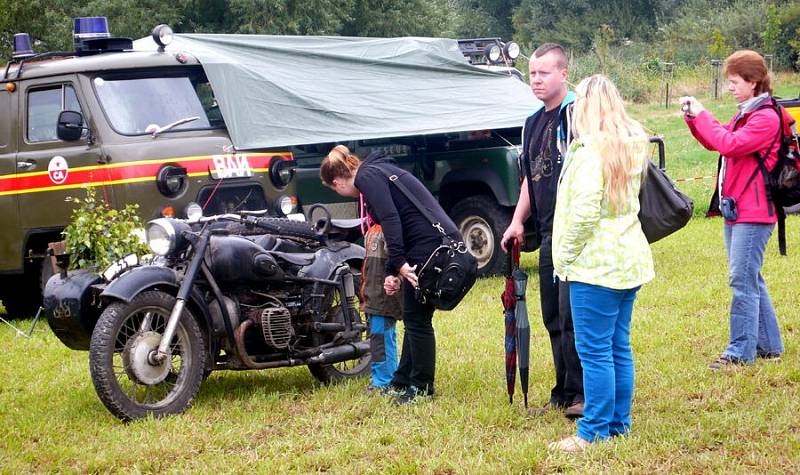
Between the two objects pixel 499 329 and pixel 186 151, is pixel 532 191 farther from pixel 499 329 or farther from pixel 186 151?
pixel 186 151

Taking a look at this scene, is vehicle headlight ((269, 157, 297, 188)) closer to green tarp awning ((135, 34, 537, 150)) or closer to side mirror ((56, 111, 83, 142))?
green tarp awning ((135, 34, 537, 150))

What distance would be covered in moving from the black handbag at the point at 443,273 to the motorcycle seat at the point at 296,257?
2.80 feet

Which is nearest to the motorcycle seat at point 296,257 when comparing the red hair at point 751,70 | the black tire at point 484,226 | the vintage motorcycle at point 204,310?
the vintage motorcycle at point 204,310

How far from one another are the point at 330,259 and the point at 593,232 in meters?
2.12

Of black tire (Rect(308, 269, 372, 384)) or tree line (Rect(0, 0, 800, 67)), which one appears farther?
tree line (Rect(0, 0, 800, 67))

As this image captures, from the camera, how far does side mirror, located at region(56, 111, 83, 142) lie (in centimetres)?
846

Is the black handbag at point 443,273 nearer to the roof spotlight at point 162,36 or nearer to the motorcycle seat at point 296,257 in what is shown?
the motorcycle seat at point 296,257

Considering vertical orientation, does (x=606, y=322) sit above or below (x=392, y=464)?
above

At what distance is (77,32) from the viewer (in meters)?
9.20

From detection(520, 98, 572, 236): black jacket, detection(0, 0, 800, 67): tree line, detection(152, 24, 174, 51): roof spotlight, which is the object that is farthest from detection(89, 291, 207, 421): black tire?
detection(0, 0, 800, 67): tree line

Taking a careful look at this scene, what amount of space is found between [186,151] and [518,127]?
3590 mm

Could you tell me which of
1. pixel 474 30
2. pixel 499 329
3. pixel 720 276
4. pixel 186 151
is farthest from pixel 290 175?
pixel 474 30

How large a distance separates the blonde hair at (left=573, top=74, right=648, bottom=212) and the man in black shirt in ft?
1.73

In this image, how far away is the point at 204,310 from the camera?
590cm
